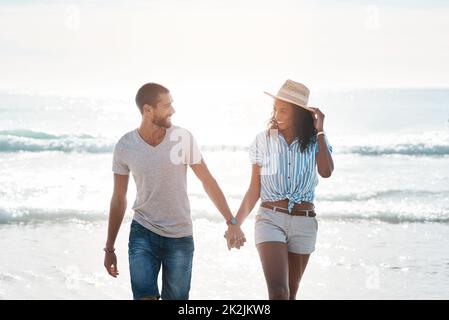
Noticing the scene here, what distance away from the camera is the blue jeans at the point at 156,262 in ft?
15.5

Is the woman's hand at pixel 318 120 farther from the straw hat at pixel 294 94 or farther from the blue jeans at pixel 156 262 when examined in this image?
the blue jeans at pixel 156 262

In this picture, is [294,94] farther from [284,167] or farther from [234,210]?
[234,210]

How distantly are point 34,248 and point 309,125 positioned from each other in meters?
6.64

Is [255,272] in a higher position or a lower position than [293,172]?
lower

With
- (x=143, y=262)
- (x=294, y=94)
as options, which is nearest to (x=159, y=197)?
(x=143, y=262)

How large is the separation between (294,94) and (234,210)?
1057 cm

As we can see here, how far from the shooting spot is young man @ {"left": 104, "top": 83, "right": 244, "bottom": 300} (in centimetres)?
473

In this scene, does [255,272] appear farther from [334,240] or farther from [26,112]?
[26,112]

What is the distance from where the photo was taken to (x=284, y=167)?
4.99 m

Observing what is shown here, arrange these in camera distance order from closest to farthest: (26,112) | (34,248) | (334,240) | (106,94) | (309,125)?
(309,125) < (34,248) < (334,240) < (26,112) < (106,94)

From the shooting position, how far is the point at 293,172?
4.98 meters

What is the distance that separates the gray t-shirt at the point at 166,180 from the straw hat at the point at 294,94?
732 millimetres
